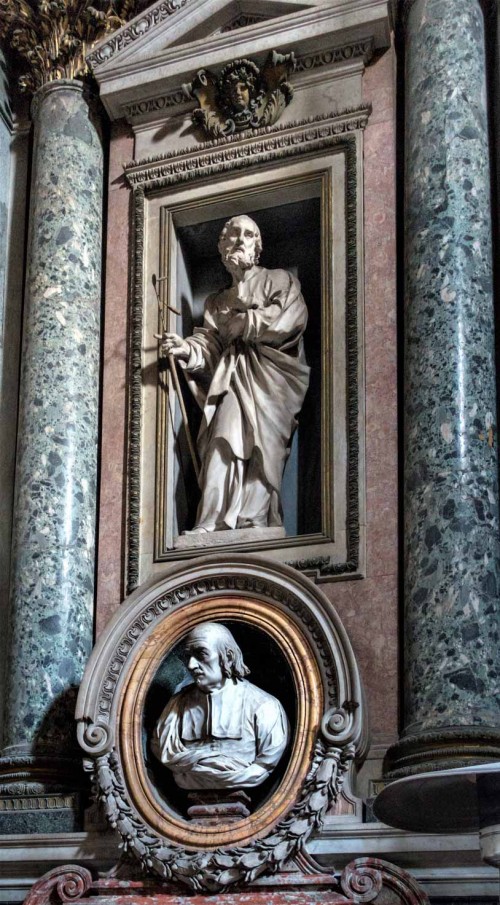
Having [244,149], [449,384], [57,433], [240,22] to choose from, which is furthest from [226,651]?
[240,22]

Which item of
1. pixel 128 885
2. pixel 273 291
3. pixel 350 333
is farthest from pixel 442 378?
pixel 128 885

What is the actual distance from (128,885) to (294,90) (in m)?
4.99

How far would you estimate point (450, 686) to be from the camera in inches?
334

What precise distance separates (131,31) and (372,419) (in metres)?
3.34

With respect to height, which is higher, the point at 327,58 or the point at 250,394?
the point at 327,58

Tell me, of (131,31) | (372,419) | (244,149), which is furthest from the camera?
(131,31)

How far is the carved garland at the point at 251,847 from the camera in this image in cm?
827

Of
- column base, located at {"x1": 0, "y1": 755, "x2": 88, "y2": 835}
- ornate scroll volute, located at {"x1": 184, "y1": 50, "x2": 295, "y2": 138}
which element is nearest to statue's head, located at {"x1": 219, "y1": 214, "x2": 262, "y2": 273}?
ornate scroll volute, located at {"x1": 184, "y1": 50, "x2": 295, "y2": 138}

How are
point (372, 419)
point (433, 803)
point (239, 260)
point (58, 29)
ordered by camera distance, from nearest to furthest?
point (433, 803) → point (372, 419) → point (239, 260) → point (58, 29)

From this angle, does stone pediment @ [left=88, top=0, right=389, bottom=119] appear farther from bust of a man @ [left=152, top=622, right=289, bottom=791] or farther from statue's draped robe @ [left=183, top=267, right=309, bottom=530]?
bust of a man @ [left=152, top=622, right=289, bottom=791]

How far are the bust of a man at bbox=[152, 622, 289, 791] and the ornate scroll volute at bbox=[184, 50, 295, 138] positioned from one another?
3410mm

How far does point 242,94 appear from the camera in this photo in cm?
1055

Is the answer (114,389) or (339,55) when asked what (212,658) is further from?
(339,55)

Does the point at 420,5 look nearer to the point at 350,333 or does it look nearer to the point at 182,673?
the point at 350,333
